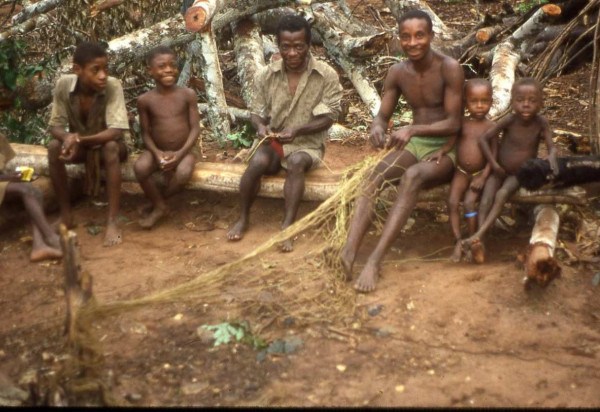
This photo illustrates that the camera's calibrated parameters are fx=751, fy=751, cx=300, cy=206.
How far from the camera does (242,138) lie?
22.3 ft

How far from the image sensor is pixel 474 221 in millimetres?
4719

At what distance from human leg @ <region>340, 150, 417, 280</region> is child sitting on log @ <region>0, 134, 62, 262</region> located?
196cm

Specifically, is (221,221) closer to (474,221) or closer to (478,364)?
(474,221)

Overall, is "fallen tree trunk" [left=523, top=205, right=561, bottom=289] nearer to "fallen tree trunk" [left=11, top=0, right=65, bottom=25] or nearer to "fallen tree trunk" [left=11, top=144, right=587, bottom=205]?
"fallen tree trunk" [left=11, top=144, right=587, bottom=205]

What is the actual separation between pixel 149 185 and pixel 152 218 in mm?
242

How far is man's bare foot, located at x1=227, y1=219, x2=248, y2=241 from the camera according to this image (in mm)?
5238

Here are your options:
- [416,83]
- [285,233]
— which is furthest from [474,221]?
[285,233]

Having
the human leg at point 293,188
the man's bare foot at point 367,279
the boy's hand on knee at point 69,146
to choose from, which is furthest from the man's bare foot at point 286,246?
the boy's hand on knee at point 69,146

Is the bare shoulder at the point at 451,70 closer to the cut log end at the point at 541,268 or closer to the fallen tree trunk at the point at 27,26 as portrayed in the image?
the cut log end at the point at 541,268

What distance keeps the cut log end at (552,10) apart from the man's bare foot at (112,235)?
4344 millimetres

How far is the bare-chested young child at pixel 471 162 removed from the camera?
4707mm

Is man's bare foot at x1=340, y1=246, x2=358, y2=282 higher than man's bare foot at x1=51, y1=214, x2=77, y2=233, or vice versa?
man's bare foot at x1=340, y1=246, x2=358, y2=282

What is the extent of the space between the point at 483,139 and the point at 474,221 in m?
0.52

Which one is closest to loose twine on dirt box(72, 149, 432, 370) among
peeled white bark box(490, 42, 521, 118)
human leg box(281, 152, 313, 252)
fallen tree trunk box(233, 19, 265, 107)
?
human leg box(281, 152, 313, 252)
